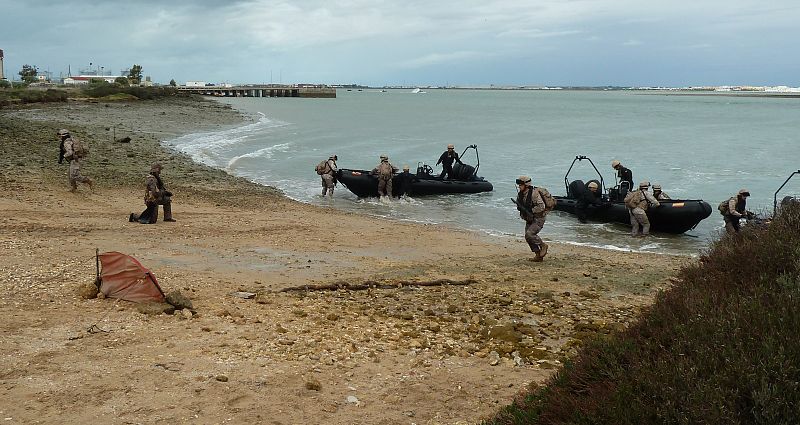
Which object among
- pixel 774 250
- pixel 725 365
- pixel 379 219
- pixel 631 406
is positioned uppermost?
pixel 774 250

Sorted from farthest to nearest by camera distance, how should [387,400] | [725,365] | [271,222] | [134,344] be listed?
1. [271,222]
2. [134,344]
3. [387,400]
4. [725,365]

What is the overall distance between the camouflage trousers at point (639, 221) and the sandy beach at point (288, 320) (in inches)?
93.8

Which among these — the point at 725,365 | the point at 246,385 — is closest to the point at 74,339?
the point at 246,385

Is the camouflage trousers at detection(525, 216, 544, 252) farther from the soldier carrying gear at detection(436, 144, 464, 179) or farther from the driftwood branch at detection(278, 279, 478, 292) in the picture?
the soldier carrying gear at detection(436, 144, 464, 179)

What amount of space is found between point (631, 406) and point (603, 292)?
6.49m

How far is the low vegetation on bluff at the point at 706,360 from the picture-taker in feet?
9.91

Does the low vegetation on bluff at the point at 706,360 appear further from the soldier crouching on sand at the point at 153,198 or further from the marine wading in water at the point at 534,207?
the soldier crouching on sand at the point at 153,198

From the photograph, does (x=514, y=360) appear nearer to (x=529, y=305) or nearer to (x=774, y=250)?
(x=529, y=305)

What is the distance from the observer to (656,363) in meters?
3.50

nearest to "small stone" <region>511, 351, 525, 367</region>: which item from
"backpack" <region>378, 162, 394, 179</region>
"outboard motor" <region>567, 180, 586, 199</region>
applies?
"outboard motor" <region>567, 180, 586, 199</region>

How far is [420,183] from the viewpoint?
2111 centimetres

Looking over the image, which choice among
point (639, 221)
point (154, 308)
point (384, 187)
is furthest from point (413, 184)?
point (154, 308)

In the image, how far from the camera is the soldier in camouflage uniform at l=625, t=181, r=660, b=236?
16.0 metres

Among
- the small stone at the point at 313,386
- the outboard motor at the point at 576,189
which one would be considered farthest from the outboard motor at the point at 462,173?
the small stone at the point at 313,386
